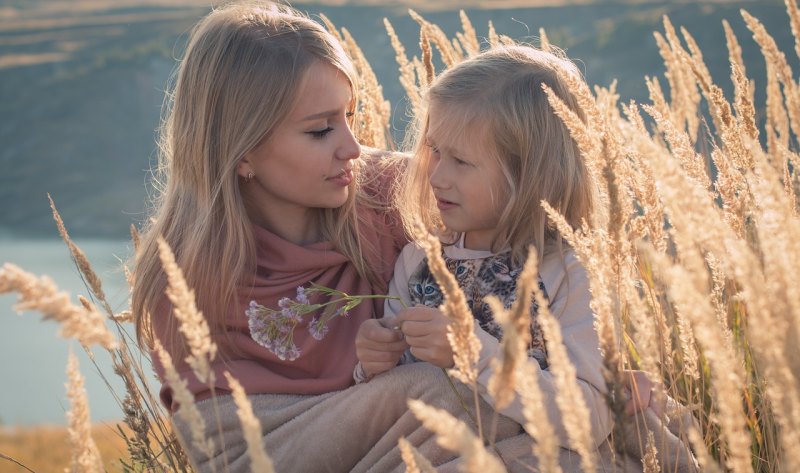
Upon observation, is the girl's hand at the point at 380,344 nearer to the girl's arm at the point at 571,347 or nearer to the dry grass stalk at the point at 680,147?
the girl's arm at the point at 571,347

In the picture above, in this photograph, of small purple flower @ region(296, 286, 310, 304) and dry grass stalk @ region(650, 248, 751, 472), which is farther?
small purple flower @ region(296, 286, 310, 304)

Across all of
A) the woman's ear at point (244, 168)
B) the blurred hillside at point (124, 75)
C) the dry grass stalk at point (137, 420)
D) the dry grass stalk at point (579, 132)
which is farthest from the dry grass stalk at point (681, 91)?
the blurred hillside at point (124, 75)

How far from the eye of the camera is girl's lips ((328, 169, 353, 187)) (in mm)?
2521

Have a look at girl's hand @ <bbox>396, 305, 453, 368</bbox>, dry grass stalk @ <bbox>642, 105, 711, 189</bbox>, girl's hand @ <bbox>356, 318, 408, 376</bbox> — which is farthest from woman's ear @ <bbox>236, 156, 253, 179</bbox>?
dry grass stalk @ <bbox>642, 105, 711, 189</bbox>

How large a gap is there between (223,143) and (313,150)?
0.93 ft

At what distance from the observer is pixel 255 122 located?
98.0 inches

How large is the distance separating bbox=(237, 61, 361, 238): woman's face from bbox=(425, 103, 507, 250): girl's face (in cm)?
33

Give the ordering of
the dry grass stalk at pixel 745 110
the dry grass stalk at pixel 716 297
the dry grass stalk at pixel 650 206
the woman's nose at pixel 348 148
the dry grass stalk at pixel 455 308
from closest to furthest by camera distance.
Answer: the dry grass stalk at pixel 455 308
the dry grass stalk at pixel 716 297
the dry grass stalk at pixel 650 206
the dry grass stalk at pixel 745 110
the woman's nose at pixel 348 148

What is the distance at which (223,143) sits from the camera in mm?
2547

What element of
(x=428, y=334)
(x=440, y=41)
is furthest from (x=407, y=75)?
(x=428, y=334)

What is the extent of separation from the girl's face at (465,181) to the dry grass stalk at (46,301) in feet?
4.44

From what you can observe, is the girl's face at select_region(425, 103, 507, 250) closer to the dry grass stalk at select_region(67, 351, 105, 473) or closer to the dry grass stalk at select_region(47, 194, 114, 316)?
the dry grass stalk at select_region(47, 194, 114, 316)

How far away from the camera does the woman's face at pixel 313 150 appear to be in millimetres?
2488

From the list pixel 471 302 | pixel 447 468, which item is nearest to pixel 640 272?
pixel 471 302
